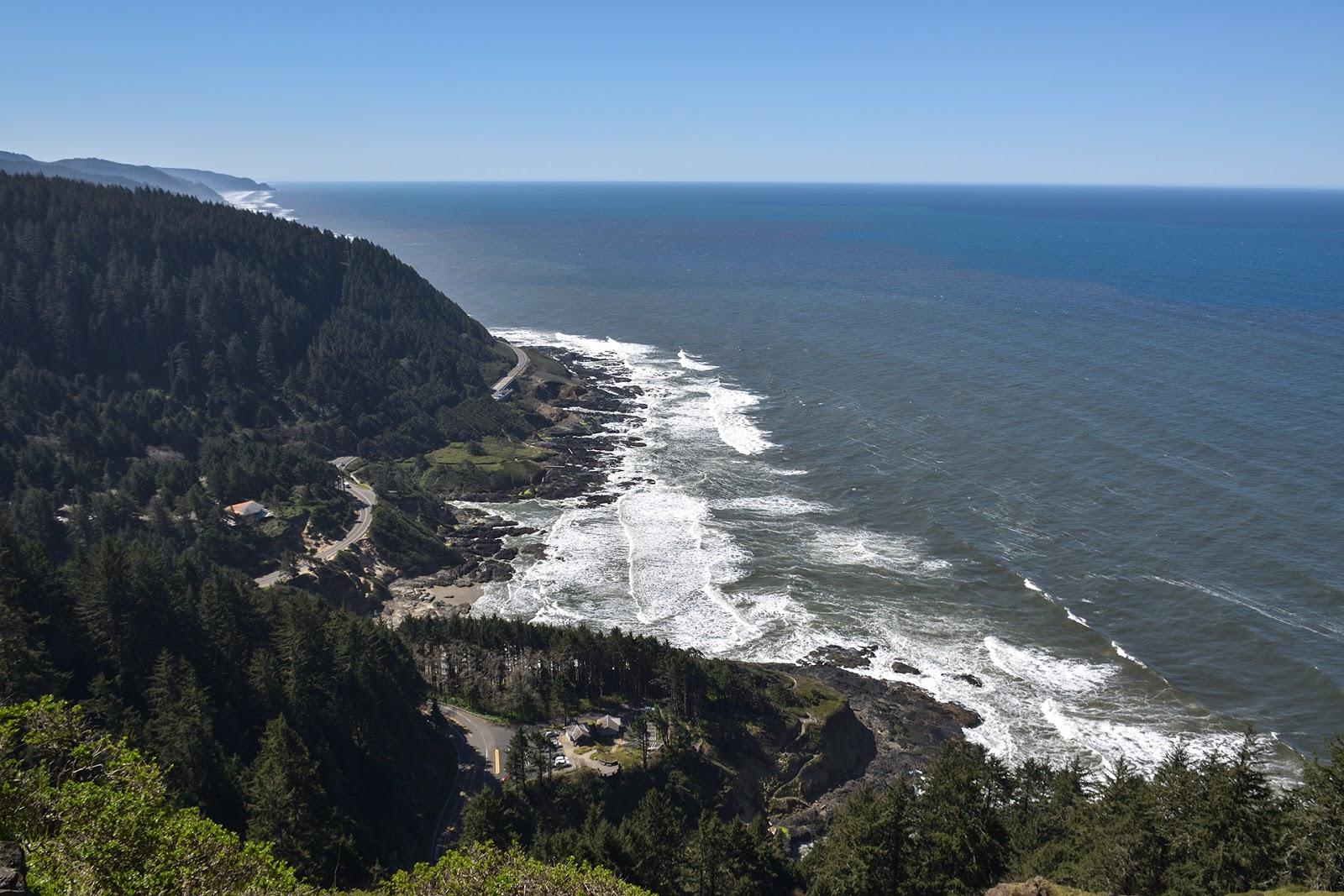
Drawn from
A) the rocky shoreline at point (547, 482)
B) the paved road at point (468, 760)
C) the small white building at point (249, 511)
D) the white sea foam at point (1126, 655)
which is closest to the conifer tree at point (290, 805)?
the paved road at point (468, 760)

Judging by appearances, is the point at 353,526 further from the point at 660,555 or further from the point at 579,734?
the point at 579,734

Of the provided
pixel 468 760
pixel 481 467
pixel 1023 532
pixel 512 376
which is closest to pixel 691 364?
pixel 512 376

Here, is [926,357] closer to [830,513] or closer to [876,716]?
[830,513]

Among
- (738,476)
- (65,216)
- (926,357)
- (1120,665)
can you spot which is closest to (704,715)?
(1120,665)

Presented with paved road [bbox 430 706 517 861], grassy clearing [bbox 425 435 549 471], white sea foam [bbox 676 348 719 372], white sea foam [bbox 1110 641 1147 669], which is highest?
white sea foam [bbox 676 348 719 372]

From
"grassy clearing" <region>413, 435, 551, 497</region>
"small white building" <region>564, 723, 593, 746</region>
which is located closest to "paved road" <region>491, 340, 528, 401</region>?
"grassy clearing" <region>413, 435, 551, 497</region>

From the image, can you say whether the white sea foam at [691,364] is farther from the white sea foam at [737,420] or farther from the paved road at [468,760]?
the paved road at [468,760]

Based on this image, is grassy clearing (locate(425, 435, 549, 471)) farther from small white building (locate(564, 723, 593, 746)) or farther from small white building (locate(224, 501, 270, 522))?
small white building (locate(564, 723, 593, 746))
